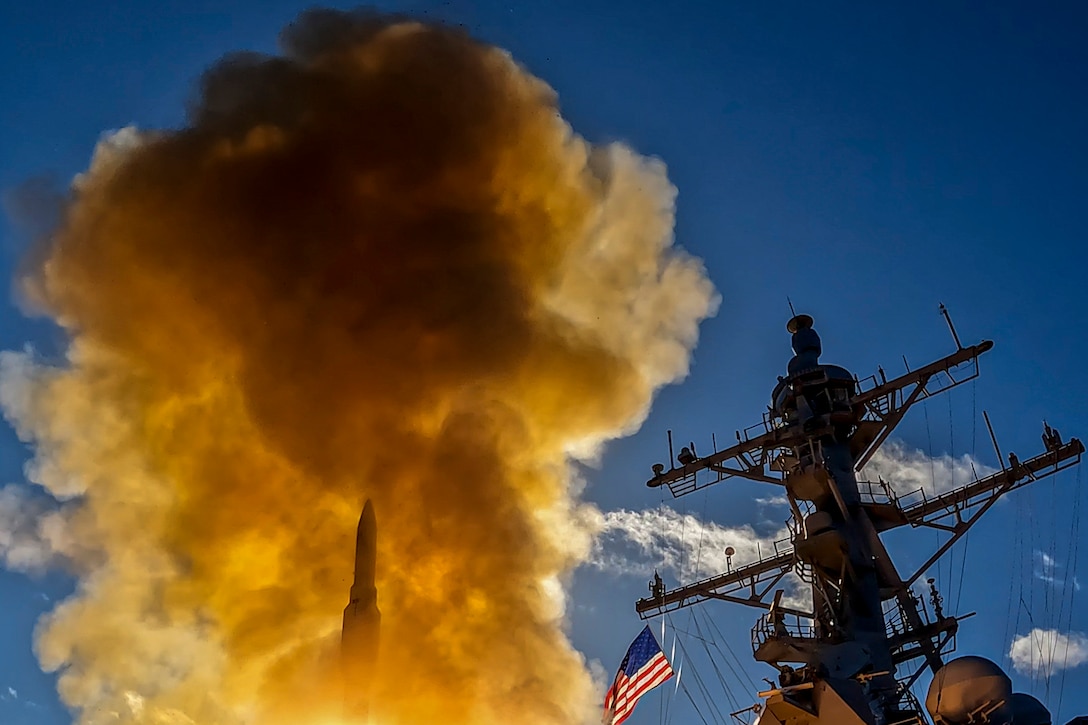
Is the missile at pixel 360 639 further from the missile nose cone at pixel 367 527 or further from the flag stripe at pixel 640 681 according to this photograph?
the flag stripe at pixel 640 681

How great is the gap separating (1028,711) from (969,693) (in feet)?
3.46

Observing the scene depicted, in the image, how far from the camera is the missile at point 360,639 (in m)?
23.9

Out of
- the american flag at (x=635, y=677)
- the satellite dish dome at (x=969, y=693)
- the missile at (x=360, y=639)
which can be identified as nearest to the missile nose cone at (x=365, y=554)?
the missile at (x=360, y=639)

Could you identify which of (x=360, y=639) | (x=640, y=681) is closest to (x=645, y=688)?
(x=640, y=681)

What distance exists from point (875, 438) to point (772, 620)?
202 inches

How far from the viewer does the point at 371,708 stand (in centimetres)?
2428

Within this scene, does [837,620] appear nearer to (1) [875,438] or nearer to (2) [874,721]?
(2) [874,721]

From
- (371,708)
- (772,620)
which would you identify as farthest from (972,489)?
(371,708)

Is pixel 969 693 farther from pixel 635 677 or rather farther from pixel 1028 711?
pixel 635 677

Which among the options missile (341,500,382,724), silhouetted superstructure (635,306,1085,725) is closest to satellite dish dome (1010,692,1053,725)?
silhouetted superstructure (635,306,1085,725)

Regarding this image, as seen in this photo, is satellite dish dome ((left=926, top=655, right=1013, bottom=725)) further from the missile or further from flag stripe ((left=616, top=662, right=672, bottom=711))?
the missile

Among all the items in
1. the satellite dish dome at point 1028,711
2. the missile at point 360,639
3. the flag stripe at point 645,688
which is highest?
the missile at point 360,639

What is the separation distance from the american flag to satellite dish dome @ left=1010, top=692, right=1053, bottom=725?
26.0ft

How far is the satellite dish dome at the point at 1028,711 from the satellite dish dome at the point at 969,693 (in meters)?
0.15
